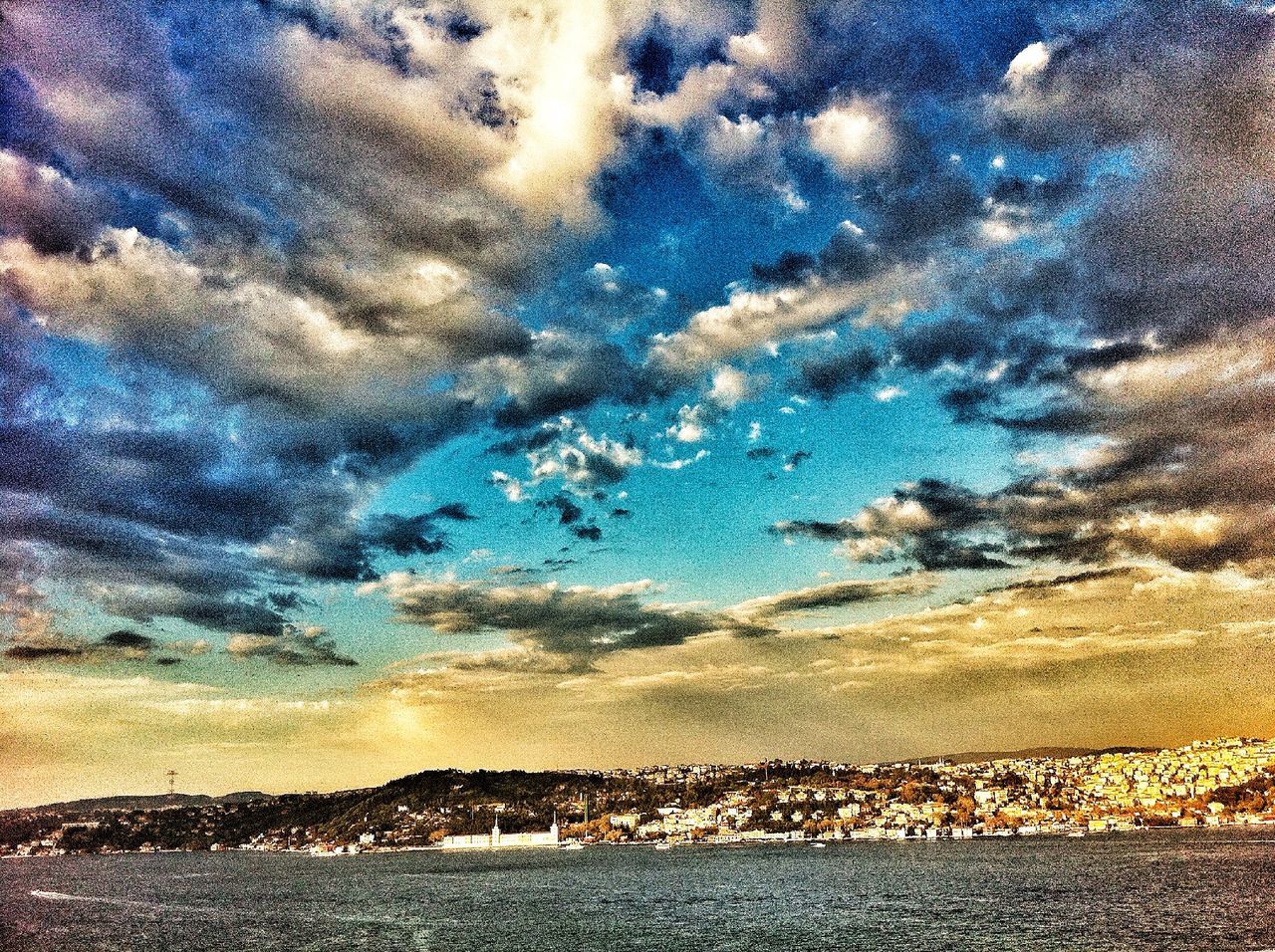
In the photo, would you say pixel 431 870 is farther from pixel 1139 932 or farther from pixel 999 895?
pixel 1139 932

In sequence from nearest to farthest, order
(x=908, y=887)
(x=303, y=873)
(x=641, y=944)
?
(x=641, y=944)
(x=908, y=887)
(x=303, y=873)

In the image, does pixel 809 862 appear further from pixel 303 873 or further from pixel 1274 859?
pixel 303 873

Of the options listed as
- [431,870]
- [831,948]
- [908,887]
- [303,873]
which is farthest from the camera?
[303,873]

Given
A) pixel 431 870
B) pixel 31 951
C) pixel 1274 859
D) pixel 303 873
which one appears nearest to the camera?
pixel 31 951

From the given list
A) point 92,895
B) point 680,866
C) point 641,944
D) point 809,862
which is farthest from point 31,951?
point 809,862

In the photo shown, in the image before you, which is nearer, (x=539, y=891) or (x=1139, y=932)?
(x=1139, y=932)

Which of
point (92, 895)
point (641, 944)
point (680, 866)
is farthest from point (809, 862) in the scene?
point (92, 895)
